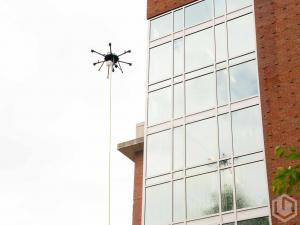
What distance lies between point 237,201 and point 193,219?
1.71 m

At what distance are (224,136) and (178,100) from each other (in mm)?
3009

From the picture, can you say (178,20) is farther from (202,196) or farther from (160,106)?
(202,196)

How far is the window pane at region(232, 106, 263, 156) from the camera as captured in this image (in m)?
20.1

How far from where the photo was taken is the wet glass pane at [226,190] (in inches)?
770

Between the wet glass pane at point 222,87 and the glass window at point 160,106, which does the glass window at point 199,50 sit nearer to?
the wet glass pane at point 222,87

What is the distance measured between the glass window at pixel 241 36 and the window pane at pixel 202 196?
16.8ft

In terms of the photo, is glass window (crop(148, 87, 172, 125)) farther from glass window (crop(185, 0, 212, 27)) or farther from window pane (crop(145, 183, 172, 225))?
glass window (crop(185, 0, 212, 27))

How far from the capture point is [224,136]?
20.8 m

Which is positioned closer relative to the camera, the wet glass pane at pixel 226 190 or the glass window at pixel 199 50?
the wet glass pane at pixel 226 190

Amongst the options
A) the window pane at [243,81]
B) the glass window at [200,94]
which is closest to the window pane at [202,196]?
the glass window at [200,94]

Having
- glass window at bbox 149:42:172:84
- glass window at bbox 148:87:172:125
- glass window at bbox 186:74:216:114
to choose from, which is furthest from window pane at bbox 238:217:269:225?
glass window at bbox 149:42:172:84

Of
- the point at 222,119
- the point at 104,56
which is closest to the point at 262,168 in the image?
the point at 222,119

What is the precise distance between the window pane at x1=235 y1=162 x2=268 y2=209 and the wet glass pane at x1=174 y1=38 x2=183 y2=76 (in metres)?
5.51
